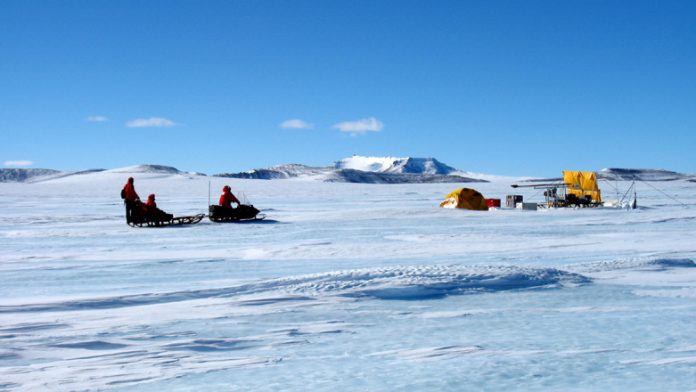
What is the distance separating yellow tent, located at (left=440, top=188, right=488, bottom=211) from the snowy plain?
39.2ft

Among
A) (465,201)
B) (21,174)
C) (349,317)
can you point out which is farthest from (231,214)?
(21,174)

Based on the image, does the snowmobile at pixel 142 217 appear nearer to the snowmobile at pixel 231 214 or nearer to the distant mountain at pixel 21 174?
the snowmobile at pixel 231 214

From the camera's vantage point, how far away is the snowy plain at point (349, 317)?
496 centimetres

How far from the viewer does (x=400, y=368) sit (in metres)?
5.11

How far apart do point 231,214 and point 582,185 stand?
51.6ft

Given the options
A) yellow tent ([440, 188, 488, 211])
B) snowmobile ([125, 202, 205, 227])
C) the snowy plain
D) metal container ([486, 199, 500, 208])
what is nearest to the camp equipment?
metal container ([486, 199, 500, 208])

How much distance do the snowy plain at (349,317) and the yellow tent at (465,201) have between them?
1195 centimetres

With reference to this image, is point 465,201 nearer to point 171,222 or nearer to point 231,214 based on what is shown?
point 231,214

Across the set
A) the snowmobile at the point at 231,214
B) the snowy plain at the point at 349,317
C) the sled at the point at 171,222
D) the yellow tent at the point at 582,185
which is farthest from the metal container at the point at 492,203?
the snowy plain at the point at 349,317

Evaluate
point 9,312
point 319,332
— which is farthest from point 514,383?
point 9,312

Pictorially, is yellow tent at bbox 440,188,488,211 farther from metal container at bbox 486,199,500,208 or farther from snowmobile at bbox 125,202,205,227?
snowmobile at bbox 125,202,205,227

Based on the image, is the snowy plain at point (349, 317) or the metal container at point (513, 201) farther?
the metal container at point (513, 201)

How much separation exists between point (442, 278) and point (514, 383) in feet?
13.2

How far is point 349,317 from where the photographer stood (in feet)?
23.0
